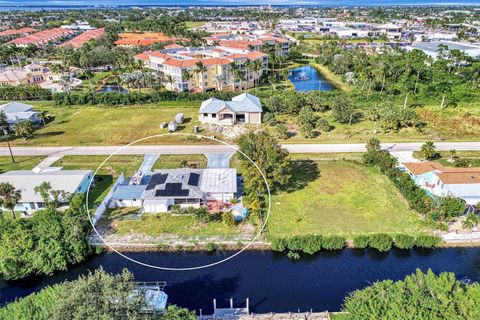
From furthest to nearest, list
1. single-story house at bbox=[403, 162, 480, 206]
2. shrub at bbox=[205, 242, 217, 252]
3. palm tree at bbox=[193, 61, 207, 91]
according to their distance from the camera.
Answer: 1. palm tree at bbox=[193, 61, 207, 91]
2. single-story house at bbox=[403, 162, 480, 206]
3. shrub at bbox=[205, 242, 217, 252]

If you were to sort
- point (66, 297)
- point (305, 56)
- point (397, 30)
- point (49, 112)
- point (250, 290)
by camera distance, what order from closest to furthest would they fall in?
point (66, 297), point (250, 290), point (49, 112), point (305, 56), point (397, 30)

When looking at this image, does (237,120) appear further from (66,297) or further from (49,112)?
(66,297)

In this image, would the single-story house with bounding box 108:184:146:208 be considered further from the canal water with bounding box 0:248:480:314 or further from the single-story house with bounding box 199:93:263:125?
the single-story house with bounding box 199:93:263:125

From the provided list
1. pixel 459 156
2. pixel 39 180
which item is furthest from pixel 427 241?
pixel 39 180

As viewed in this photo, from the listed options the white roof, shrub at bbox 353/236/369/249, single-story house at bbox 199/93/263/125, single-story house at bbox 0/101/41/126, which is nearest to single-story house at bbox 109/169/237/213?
the white roof

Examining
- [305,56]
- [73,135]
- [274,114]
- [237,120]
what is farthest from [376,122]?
[305,56]

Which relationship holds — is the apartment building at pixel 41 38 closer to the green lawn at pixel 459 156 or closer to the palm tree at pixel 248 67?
the palm tree at pixel 248 67

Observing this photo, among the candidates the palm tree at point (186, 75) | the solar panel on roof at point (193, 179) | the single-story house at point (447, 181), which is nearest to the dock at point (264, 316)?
the solar panel on roof at point (193, 179)
